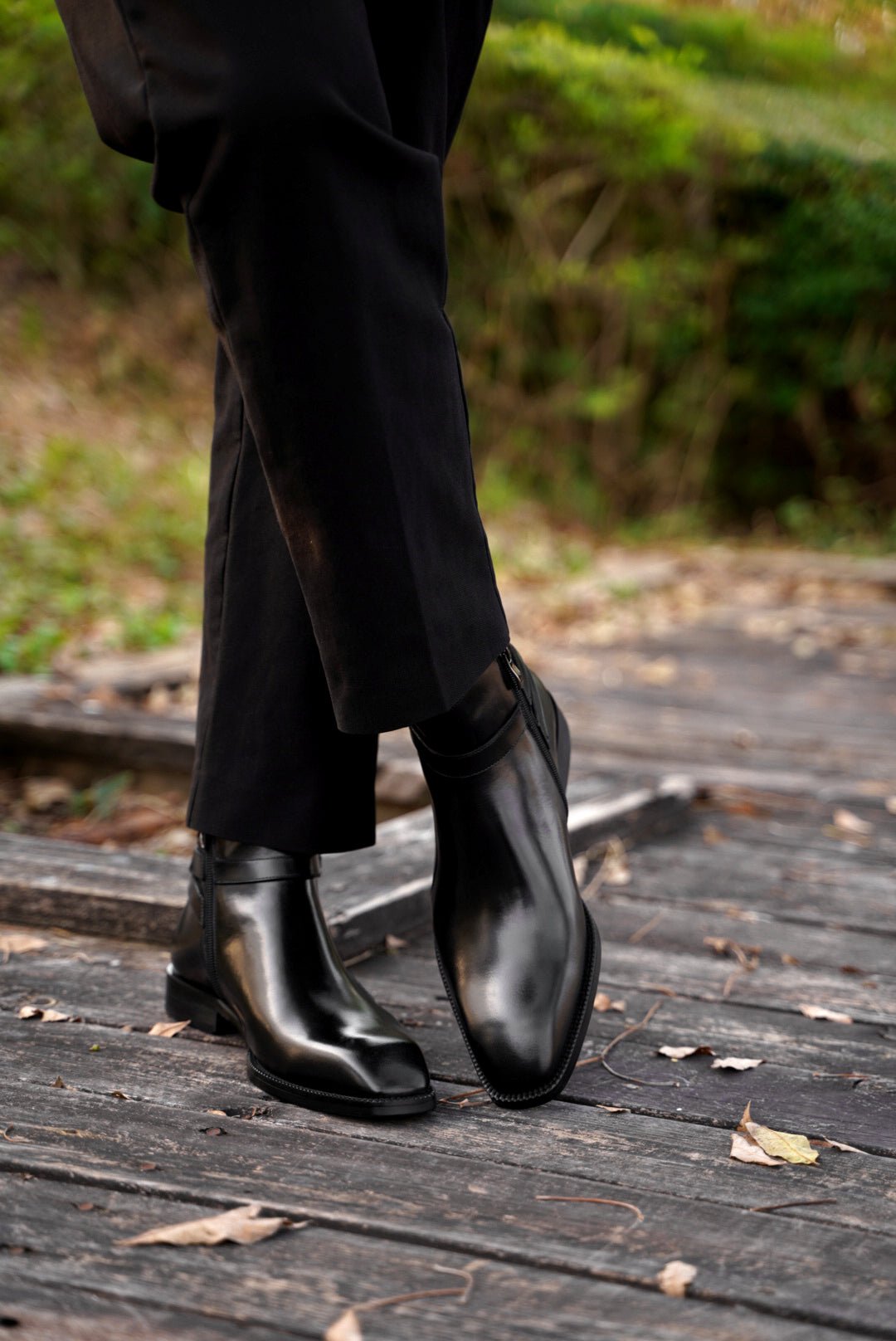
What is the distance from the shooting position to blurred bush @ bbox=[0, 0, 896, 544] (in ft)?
22.3

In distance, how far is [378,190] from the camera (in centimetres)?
97

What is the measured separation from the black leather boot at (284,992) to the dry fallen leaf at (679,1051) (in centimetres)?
26

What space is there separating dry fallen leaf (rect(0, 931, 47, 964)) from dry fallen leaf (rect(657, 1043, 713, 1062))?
2.24 ft

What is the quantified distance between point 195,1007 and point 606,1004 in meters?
0.40

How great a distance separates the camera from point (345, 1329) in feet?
2.42

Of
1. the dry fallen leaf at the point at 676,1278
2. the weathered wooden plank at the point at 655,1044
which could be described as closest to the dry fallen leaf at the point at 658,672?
the weathered wooden plank at the point at 655,1044

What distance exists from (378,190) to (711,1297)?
0.76 m

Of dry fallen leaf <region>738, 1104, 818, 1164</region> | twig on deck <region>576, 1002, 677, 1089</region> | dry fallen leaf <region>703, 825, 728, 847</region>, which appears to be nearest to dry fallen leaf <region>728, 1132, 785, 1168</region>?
dry fallen leaf <region>738, 1104, 818, 1164</region>

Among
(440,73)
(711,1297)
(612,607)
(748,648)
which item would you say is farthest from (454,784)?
(612,607)

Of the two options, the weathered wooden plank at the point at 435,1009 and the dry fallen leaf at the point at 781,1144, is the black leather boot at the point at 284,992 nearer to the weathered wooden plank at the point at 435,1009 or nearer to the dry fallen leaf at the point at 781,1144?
the weathered wooden plank at the point at 435,1009

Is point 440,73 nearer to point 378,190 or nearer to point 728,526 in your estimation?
point 378,190

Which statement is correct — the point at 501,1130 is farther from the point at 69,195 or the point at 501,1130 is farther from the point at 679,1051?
the point at 69,195

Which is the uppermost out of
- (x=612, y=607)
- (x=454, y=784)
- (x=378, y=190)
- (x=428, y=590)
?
(x=378, y=190)

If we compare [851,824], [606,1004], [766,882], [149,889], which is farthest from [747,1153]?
[851,824]
